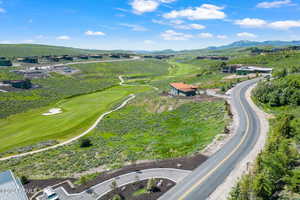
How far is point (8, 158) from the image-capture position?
131 ft

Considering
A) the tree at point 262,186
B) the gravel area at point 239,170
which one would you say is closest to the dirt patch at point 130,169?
the gravel area at point 239,170

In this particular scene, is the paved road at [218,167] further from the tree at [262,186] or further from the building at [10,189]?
the building at [10,189]

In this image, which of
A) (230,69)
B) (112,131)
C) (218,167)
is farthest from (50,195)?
(230,69)

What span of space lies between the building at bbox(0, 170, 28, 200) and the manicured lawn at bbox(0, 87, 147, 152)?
2476cm

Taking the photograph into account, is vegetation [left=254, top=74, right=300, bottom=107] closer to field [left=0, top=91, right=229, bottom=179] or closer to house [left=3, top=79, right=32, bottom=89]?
field [left=0, top=91, right=229, bottom=179]

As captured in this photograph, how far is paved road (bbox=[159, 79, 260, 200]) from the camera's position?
22831mm

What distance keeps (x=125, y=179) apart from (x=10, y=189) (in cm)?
1393

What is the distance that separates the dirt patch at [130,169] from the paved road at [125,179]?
810 millimetres

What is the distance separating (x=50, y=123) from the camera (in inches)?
2328

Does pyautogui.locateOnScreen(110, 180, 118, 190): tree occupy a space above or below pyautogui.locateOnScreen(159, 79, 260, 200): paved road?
below

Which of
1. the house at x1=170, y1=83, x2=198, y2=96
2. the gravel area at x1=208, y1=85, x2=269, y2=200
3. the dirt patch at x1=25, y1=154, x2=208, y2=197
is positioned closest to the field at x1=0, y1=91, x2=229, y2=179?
the dirt patch at x1=25, y1=154, x2=208, y2=197

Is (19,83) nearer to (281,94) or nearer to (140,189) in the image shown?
(140,189)

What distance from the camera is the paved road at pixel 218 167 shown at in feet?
74.9

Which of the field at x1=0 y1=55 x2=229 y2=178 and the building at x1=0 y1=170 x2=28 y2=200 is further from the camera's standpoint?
the field at x1=0 y1=55 x2=229 y2=178
